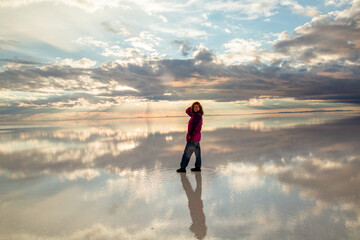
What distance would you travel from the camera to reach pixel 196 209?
4309 mm

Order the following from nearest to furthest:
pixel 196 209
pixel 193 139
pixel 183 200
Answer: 1. pixel 196 209
2. pixel 183 200
3. pixel 193 139

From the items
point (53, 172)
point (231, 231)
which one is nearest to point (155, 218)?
point (231, 231)

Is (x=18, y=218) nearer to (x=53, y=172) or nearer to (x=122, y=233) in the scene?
(x=122, y=233)

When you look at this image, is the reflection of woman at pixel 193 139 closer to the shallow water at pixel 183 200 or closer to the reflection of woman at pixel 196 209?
the shallow water at pixel 183 200

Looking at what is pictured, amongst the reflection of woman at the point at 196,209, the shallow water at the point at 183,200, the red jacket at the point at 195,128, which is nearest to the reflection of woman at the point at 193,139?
the red jacket at the point at 195,128

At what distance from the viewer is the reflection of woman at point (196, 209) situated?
11.6ft

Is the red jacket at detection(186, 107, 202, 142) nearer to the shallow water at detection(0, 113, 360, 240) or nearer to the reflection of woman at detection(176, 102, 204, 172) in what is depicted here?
the reflection of woman at detection(176, 102, 204, 172)

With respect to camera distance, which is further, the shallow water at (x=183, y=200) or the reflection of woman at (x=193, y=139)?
the reflection of woman at (x=193, y=139)

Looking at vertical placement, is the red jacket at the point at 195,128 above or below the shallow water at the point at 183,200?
above

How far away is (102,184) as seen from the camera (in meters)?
5.96

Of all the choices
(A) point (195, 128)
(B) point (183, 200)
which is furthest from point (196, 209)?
(A) point (195, 128)

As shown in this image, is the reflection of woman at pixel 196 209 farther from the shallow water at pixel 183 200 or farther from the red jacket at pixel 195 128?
the red jacket at pixel 195 128

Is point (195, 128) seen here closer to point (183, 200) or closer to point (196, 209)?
point (183, 200)

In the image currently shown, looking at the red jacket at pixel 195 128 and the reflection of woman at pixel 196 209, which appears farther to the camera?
the red jacket at pixel 195 128
